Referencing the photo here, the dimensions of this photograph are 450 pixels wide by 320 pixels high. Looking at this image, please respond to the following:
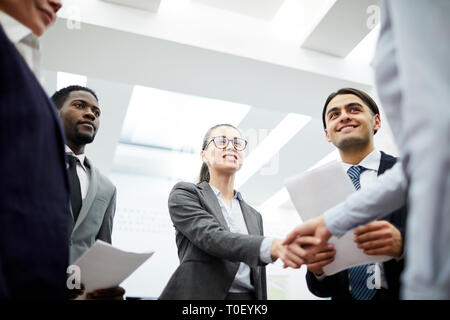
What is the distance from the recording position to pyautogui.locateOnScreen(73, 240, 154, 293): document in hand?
132cm

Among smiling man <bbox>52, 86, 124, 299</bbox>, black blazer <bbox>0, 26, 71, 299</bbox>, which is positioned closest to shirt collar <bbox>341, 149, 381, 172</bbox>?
smiling man <bbox>52, 86, 124, 299</bbox>

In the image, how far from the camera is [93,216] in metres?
1.88

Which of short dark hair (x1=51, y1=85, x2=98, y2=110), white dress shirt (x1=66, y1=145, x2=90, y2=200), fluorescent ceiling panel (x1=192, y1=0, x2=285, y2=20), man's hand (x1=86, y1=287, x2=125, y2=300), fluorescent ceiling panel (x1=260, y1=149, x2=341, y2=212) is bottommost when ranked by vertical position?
man's hand (x1=86, y1=287, x2=125, y2=300)

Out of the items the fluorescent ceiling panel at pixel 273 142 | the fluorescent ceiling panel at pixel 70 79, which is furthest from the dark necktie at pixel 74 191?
the fluorescent ceiling panel at pixel 273 142

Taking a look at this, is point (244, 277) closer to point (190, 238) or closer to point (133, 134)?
point (190, 238)

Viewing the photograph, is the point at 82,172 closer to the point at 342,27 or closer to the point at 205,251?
the point at 205,251

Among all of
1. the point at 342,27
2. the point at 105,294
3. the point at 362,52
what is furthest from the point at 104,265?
the point at 362,52

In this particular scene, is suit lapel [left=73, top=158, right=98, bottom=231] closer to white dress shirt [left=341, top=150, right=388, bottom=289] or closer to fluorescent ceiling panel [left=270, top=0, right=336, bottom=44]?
white dress shirt [left=341, top=150, right=388, bottom=289]

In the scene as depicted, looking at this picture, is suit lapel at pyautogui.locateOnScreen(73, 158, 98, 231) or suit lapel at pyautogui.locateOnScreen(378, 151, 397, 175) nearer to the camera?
suit lapel at pyautogui.locateOnScreen(378, 151, 397, 175)

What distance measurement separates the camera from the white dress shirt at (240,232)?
148 cm

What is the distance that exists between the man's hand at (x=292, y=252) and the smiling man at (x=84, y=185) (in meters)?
0.67

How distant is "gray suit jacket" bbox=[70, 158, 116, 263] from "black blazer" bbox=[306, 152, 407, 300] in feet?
3.46

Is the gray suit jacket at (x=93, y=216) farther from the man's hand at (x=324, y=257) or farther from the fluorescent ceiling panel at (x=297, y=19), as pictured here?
the fluorescent ceiling panel at (x=297, y=19)

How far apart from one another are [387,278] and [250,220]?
72 cm
